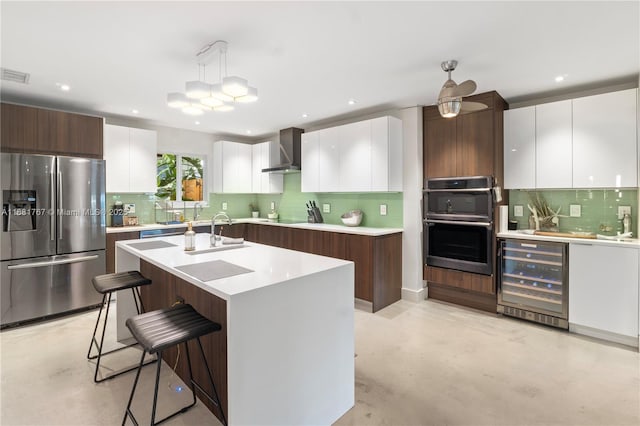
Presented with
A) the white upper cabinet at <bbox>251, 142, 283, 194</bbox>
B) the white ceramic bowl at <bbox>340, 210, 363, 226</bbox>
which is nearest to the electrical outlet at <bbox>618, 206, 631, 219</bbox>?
the white ceramic bowl at <bbox>340, 210, 363, 226</bbox>

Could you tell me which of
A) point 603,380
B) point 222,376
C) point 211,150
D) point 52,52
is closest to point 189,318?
point 222,376

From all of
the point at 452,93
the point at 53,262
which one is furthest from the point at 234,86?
the point at 53,262

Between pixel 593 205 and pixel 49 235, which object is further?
pixel 49 235

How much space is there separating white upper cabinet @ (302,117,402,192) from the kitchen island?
215 centimetres

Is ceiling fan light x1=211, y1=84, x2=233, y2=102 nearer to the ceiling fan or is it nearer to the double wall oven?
the ceiling fan

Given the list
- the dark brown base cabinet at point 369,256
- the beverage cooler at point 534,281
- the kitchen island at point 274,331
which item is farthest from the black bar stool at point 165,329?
the beverage cooler at point 534,281

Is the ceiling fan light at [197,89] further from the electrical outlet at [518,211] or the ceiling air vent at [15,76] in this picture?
the electrical outlet at [518,211]

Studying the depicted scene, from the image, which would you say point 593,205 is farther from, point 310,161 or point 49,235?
point 49,235

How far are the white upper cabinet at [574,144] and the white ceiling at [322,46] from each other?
26 cm

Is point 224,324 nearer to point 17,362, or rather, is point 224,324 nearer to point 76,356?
point 76,356

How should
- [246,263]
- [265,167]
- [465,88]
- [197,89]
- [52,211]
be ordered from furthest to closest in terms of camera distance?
[265,167] → [52,211] → [465,88] → [197,89] → [246,263]

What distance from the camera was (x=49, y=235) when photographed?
347cm

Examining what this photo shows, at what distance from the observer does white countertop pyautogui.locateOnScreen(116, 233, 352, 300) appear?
1.58m

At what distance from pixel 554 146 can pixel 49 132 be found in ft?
17.8
